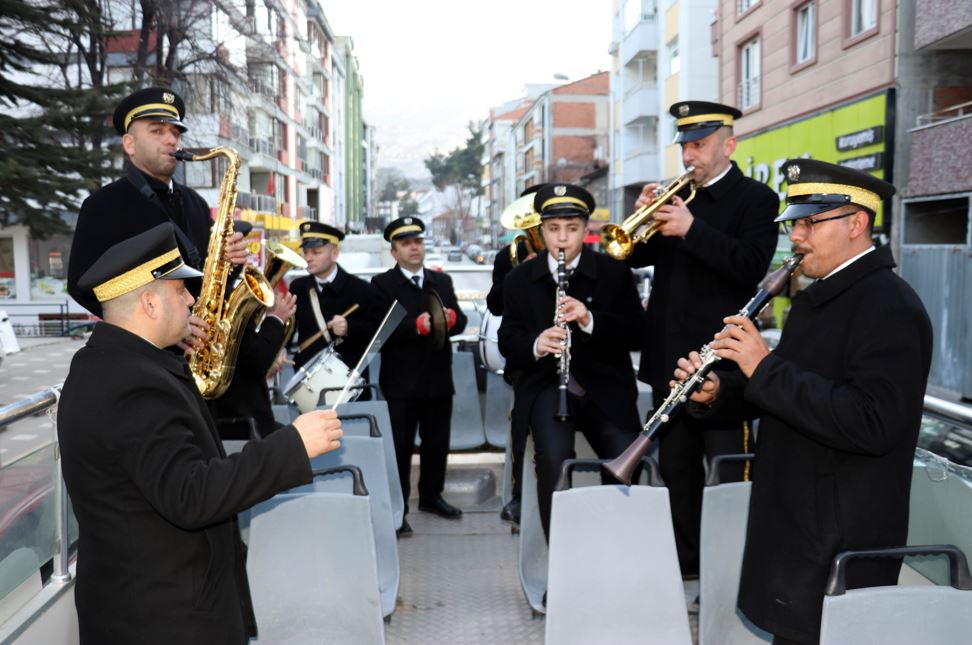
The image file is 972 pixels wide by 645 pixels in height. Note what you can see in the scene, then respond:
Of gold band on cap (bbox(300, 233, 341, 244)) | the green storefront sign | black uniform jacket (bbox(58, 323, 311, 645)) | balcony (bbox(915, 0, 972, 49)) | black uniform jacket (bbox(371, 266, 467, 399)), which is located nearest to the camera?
black uniform jacket (bbox(58, 323, 311, 645))

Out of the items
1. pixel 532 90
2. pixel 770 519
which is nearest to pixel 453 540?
pixel 770 519

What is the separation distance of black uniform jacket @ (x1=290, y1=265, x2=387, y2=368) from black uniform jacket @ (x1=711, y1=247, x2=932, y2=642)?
3.73m

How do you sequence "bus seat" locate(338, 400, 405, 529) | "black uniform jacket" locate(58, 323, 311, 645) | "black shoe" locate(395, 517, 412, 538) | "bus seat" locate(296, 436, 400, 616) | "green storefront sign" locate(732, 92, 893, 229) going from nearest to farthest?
"black uniform jacket" locate(58, 323, 311, 645)
"bus seat" locate(296, 436, 400, 616)
"bus seat" locate(338, 400, 405, 529)
"black shoe" locate(395, 517, 412, 538)
"green storefront sign" locate(732, 92, 893, 229)

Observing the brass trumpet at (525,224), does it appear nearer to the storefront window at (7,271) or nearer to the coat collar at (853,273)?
the coat collar at (853,273)

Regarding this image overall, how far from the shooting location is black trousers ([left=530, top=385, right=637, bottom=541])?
429 cm

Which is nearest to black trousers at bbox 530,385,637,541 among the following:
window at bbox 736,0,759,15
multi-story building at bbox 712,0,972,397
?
multi-story building at bbox 712,0,972,397

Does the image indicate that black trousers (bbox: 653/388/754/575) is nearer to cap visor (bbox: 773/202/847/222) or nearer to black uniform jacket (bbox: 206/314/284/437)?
cap visor (bbox: 773/202/847/222)

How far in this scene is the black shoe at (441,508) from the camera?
5.99 meters

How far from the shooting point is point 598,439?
4.58 meters

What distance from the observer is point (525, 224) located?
6.19 m

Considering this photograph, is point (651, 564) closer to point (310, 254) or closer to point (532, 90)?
point (310, 254)

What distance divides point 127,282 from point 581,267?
287 centimetres

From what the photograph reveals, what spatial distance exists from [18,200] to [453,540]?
36.7ft

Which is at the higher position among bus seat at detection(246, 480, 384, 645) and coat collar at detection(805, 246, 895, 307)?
coat collar at detection(805, 246, 895, 307)
